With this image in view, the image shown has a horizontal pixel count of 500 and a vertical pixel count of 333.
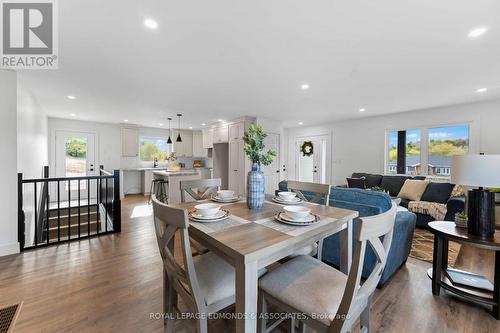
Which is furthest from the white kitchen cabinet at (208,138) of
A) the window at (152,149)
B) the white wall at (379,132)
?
the white wall at (379,132)

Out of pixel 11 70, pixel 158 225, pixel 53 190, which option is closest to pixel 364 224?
pixel 158 225

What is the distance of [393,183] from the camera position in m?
4.73

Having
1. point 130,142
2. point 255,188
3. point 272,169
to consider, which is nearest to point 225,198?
Result: point 255,188

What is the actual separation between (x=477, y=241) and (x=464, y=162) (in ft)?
2.03

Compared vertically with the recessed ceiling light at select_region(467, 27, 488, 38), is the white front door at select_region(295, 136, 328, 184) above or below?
below

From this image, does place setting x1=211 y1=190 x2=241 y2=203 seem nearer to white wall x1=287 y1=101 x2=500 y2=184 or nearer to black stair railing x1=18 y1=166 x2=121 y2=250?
black stair railing x1=18 y1=166 x2=121 y2=250

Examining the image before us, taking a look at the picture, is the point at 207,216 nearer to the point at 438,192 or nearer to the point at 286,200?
the point at 286,200

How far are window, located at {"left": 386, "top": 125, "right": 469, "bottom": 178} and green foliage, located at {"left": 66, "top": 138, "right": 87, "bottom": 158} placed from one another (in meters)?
8.50

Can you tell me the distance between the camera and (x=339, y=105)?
14.6ft

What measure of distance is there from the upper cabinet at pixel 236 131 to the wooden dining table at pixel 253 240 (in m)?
4.25

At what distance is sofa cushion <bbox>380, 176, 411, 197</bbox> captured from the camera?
463 cm

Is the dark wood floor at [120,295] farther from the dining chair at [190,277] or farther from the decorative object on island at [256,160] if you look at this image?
the decorative object on island at [256,160]

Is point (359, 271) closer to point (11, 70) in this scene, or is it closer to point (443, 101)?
point (11, 70)

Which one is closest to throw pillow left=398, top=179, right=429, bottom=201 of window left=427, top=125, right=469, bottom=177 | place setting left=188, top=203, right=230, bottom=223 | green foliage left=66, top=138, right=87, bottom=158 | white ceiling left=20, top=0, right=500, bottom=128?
window left=427, top=125, right=469, bottom=177
